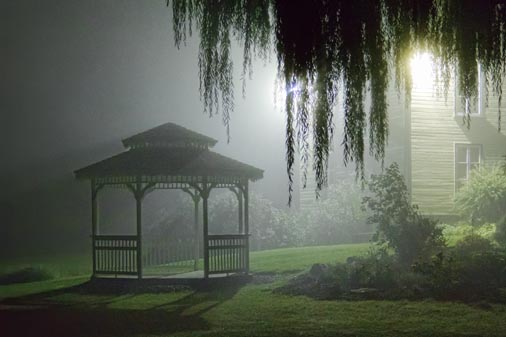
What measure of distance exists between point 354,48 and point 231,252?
530 inches

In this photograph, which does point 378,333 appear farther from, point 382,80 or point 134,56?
point 134,56

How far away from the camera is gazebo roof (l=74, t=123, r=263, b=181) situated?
17641mm

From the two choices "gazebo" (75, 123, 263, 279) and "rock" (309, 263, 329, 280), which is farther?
"gazebo" (75, 123, 263, 279)

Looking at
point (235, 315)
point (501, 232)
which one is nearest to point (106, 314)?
point (235, 315)

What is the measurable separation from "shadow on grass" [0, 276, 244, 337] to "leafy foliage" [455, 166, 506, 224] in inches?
393

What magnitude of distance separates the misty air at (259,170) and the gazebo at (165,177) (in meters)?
0.07

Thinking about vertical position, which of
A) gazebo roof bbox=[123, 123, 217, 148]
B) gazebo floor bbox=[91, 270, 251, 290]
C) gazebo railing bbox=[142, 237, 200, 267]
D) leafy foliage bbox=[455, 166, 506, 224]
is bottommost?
gazebo floor bbox=[91, 270, 251, 290]

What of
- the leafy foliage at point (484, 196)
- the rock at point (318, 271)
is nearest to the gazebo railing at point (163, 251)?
the rock at point (318, 271)

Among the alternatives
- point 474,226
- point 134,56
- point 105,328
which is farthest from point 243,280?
point 134,56

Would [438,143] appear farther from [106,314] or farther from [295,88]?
[295,88]

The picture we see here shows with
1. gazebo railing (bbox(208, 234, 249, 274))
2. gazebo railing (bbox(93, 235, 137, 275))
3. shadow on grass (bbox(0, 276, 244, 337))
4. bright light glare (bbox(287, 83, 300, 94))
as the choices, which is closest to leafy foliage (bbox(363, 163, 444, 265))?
gazebo railing (bbox(208, 234, 249, 274))

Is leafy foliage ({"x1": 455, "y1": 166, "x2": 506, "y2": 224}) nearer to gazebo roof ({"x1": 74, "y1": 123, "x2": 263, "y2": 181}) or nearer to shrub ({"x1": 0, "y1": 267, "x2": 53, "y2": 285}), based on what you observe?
gazebo roof ({"x1": 74, "y1": 123, "x2": 263, "y2": 181})

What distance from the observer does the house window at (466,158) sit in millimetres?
26750

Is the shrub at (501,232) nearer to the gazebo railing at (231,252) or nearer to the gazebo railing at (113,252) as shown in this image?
the gazebo railing at (231,252)
